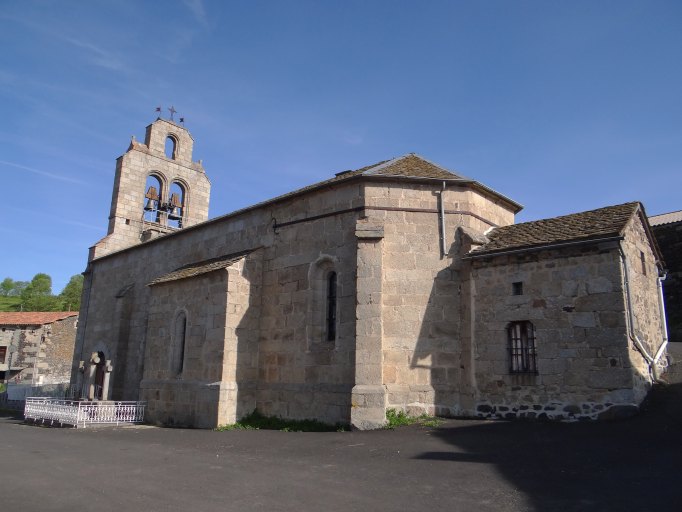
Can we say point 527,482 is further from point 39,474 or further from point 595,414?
point 39,474

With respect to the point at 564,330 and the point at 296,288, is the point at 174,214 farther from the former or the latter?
the point at 564,330

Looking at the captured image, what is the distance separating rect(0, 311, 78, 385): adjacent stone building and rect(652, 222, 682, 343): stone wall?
36.9 metres

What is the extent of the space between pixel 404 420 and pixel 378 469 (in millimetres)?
4033

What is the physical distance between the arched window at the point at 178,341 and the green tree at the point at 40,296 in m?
57.3

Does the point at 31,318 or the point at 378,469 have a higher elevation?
the point at 31,318

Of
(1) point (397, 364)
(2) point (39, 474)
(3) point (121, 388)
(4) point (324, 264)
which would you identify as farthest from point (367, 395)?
(3) point (121, 388)

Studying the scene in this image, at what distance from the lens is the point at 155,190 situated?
80.3 ft

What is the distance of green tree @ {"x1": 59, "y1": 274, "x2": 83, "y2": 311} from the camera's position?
63.2m

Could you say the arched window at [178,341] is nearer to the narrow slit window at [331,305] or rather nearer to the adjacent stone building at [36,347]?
the narrow slit window at [331,305]

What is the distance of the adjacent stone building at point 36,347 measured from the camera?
35.8m

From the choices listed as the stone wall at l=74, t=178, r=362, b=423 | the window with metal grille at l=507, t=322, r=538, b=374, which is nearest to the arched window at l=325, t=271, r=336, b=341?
the stone wall at l=74, t=178, r=362, b=423

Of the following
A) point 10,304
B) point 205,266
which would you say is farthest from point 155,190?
point 10,304

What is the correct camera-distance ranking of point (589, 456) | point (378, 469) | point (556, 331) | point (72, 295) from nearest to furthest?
point (378, 469) → point (589, 456) → point (556, 331) → point (72, 295)

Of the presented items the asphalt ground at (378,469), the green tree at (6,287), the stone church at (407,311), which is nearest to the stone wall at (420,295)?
the stone church at (407,311)
